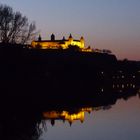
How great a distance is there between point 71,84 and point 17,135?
38.4 metres

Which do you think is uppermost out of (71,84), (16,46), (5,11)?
(5,11)

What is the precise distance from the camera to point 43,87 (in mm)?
43594

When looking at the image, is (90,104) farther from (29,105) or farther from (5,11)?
(5,11)

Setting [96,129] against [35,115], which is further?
[35,115]

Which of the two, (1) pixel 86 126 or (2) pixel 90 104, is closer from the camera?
(1) pixel 86 126

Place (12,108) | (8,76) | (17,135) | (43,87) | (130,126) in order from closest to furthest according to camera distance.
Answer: (17,135) < (130,126) < (12,108) < (8,76) < (43,87)

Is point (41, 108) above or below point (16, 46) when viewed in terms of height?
below

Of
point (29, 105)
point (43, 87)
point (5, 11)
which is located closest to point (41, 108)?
point (29, 105)

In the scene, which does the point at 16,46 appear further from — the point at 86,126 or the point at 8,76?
the point at 86,126

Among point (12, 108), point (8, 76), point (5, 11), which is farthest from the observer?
point (5, 11)

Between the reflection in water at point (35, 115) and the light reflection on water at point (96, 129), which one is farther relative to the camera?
the light reflection on water at point (96, 129)

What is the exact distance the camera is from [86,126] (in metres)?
24.5

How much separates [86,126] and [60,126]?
4.54ft

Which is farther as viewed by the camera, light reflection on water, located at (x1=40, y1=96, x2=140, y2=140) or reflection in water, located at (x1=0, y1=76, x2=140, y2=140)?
light reflection on water, located at (x1=40, y1=96, x2=140, y2=140)
